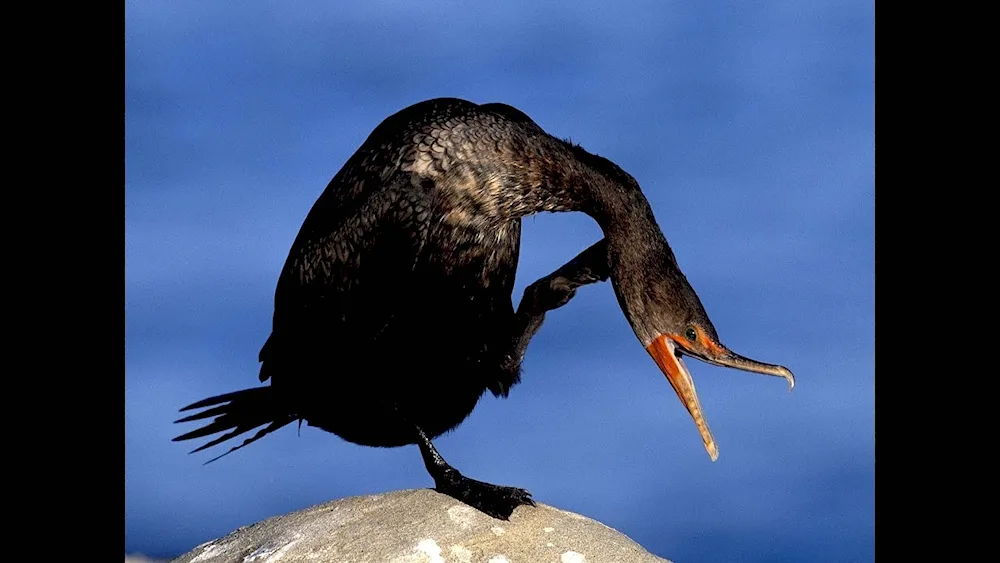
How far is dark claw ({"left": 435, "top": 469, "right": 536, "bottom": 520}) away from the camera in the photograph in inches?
207

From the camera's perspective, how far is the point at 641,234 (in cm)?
533

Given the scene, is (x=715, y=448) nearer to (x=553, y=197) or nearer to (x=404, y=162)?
(x=553, y=197)

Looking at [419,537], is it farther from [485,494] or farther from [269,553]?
[269,553]

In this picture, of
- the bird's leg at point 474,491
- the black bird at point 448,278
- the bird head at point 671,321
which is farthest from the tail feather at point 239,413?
the bird head at point 671,321

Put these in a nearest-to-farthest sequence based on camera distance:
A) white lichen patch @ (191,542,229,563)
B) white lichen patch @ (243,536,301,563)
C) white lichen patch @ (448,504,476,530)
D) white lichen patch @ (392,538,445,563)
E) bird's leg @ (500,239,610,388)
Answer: white lichen patch @ (392,538,445,563) → white lichen patch @ (243,536,301,563) → white lichen patch @ (448,504,476,530) → white lichen patch @ (191,542,229,563) → bird's leg @ (500,239,610,388)

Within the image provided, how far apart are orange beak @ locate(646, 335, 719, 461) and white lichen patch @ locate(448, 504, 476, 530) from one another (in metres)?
1.05

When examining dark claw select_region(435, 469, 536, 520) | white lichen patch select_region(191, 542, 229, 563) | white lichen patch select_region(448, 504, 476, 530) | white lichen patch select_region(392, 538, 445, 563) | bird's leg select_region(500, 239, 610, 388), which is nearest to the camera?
white lichen patch select_region(392, 538, 445, 563)

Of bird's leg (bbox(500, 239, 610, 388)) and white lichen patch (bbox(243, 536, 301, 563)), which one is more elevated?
bird's leg (bbox(500, 239, 610, 388))

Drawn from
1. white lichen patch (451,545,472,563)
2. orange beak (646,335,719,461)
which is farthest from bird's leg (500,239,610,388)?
white lichen patch (451,545,472,563)

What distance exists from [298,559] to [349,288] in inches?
49.1

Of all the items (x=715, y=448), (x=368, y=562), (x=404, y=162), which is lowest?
(x=368, y=562)

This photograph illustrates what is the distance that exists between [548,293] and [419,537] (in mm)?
1374

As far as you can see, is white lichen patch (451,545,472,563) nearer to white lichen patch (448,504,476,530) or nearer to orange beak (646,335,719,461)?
white lichen patch (448,504,476,530)
